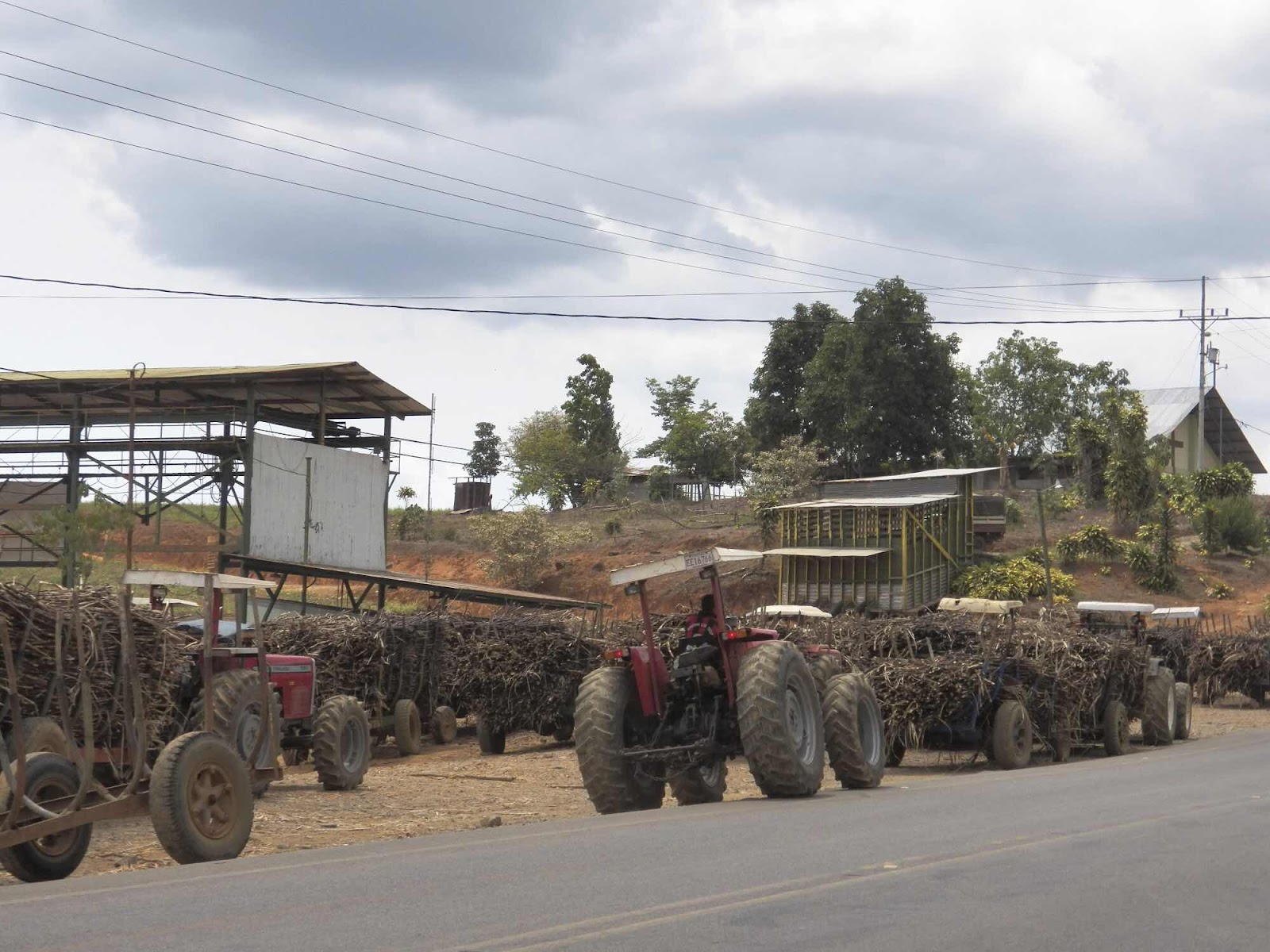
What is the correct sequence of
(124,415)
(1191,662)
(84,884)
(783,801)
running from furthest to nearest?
1. (124,415)
2. (1191,662)
3. (783,801)
4. (84,884)

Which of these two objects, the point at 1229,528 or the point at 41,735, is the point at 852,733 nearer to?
the point at 41,735

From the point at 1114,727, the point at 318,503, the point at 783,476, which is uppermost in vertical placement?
the point at 783,476

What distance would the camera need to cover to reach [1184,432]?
72625 millimetres

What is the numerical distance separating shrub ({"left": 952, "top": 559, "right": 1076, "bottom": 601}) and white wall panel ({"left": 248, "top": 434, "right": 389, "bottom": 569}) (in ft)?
64.3

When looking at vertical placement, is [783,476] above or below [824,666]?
above

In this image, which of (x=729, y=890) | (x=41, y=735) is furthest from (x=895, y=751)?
(x=729, y=890)

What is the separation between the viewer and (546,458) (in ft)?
242

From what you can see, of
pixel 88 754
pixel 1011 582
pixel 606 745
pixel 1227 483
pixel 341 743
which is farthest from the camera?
pixel 1227 483

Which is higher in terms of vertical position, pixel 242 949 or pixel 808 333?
pixel 808 333

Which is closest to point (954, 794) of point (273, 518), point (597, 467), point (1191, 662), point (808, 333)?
point (1191, 662)

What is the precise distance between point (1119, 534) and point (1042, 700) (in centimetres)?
3728

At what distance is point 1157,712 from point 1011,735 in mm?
6496

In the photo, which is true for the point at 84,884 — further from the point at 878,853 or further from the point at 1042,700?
the point at 1042,700

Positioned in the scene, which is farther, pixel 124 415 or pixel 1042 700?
pixel 124 415
